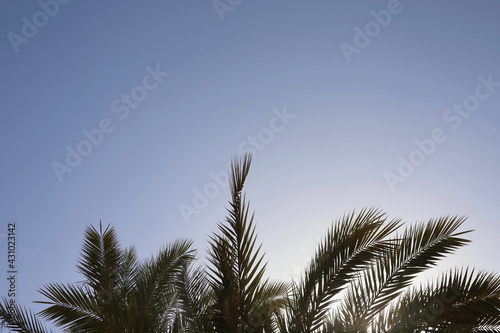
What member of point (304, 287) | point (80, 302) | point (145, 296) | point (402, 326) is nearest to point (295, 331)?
point (304, 287)

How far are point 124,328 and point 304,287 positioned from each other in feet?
6.75

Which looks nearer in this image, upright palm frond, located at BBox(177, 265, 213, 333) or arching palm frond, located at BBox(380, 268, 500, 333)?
arching palm frond, located at BBox(380, 268, 500, 333)

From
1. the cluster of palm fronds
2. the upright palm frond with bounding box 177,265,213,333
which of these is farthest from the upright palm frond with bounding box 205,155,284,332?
the upright palm frond with bounding box 177,265,213,333

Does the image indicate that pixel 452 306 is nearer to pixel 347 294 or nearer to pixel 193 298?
pixel 347 294

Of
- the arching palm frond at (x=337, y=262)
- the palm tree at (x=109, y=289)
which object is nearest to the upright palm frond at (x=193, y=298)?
the palm tree at (x=109, y=289)

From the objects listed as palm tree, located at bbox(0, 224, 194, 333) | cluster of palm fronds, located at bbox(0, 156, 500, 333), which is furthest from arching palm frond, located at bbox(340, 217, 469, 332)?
palm tree, located at bbox(0, 224, 194, 333)

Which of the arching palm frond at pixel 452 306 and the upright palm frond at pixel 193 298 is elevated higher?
the upright palm frond at pixel 193 298

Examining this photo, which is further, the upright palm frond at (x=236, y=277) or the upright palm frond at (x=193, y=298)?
the upright palm frond at (x=193, y=298)

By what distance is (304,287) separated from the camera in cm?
561

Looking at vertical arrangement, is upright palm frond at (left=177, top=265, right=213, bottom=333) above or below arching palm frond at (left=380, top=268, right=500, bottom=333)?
above

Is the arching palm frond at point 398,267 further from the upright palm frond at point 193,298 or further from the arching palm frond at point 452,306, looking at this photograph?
the upright palm frond at point 193,298

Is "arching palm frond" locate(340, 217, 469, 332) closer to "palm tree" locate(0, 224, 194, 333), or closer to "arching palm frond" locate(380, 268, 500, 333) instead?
"arching palm frond" locate(380, 268, 500, 333)

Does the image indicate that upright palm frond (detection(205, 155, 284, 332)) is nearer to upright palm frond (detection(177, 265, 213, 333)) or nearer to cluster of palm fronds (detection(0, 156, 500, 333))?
cluster of palm fronds (detection(0, 156, 500, 333))

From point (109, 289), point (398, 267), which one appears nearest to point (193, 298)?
point (109, 289)
